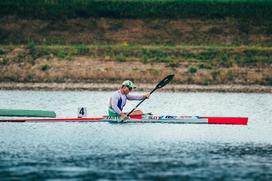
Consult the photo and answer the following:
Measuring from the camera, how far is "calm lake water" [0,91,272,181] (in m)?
27.2

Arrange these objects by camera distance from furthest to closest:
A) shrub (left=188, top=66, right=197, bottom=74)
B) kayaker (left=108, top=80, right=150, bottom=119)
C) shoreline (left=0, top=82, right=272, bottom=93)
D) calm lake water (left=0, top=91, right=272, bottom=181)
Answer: shrub (left=188, top=66, right=197, bottom=74), shoreline (left=0, top=82, right=272, bottom=93), kayaker (left=108, top=80, right=150, bottom=119), calm lake water (left=0, top=91, right=272, bottom=181)

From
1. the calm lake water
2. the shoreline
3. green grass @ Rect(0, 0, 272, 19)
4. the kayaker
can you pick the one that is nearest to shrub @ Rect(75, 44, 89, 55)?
the shoreline

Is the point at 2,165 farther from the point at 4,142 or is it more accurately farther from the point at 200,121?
the point at 200,121

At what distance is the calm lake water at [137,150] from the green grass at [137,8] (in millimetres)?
38107

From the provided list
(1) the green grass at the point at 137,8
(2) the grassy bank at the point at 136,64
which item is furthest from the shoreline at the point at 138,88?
(1) the green grass at the point at 137,8

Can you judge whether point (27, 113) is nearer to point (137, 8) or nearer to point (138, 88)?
point (138, 88)

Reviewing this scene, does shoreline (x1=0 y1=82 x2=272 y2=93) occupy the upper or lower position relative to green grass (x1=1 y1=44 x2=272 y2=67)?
lower

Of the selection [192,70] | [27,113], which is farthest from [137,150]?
[192,70]

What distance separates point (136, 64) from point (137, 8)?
23.5m

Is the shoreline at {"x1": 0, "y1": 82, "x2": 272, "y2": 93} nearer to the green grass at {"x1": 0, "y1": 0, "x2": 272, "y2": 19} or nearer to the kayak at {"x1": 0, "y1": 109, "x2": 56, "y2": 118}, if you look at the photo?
the kayak at {"x1": 0, "y1": 109, "x2": 56, "y2": 118}

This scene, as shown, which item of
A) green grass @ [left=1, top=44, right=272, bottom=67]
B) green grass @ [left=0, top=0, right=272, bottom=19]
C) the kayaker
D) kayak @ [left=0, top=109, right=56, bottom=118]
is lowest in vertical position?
kayak @ [left=0, top=109, right=56, bottom=118]

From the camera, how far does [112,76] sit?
60.7m

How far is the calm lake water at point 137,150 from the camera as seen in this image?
27.2m

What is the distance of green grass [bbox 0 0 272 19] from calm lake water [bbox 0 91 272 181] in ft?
125
